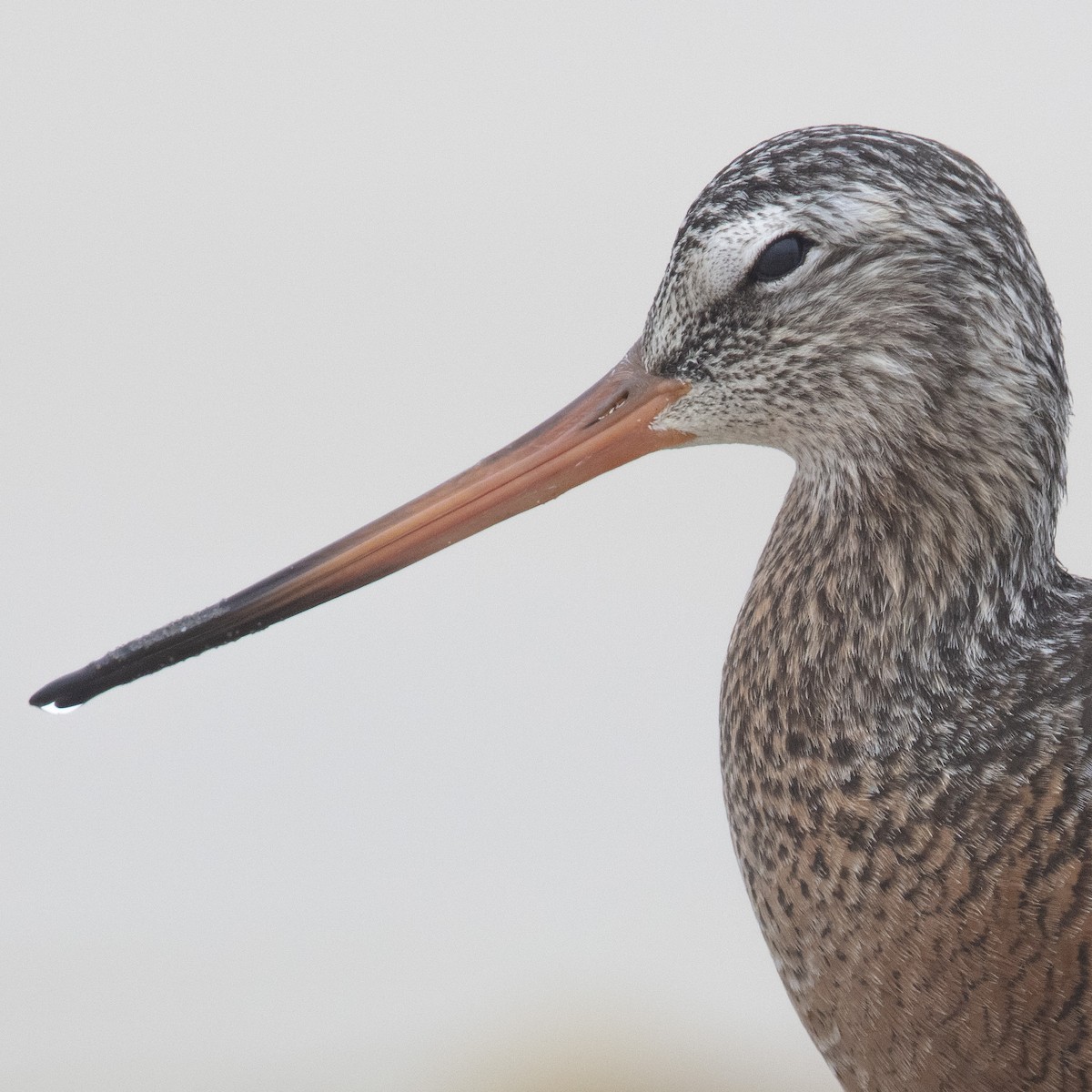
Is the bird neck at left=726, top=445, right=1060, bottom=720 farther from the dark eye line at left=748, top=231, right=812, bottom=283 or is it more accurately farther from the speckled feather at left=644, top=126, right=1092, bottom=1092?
the dark eye line at left=748, top=231, right=812, bottom=283

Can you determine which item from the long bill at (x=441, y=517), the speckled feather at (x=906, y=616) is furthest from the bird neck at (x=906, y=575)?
the long bill at (x=441, y=517)

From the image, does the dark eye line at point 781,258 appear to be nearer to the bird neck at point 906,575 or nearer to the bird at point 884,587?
the bird at point 884,587

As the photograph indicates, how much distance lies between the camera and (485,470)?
2.04 metres

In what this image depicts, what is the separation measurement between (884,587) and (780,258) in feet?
1.29

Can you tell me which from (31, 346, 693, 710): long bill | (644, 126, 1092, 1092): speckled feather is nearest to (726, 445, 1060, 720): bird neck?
(644, 126, 1092, 1092): speckled feather

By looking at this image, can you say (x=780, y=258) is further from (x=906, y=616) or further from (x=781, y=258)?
(x=906, y=616)

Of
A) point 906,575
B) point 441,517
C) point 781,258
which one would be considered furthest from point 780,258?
point 441,517

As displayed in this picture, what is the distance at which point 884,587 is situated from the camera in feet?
6.37

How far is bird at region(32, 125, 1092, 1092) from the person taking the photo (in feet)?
5.90

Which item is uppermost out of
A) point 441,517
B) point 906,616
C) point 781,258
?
point 781,258

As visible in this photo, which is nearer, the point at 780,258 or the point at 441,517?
the point at 780,258

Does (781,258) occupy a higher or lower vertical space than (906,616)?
higher

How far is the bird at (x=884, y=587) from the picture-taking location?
5.90 ft

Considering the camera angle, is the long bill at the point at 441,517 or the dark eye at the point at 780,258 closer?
the dark eye at the point at 780,258
